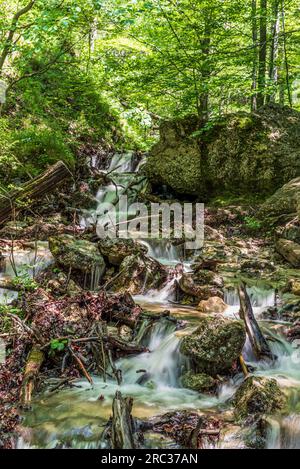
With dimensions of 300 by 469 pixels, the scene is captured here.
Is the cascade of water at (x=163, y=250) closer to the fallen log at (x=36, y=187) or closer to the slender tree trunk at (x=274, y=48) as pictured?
the fallen log at (x=36, y=187)

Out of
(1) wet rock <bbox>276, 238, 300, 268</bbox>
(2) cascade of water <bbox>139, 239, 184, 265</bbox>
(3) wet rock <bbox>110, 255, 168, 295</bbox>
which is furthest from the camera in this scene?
(2) cascade of water <bbox>139, 239, 184, 265</bbox>

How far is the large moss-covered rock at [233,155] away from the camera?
10641mm

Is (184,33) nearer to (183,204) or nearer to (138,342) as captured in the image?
(183,204)

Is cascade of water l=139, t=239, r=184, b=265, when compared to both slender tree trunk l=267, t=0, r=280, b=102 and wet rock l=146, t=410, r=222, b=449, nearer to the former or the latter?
wet rock l=146, t=410, r=222, b=449

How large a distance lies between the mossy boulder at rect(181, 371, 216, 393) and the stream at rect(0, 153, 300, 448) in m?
0.07

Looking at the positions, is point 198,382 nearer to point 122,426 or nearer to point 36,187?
point 122,426

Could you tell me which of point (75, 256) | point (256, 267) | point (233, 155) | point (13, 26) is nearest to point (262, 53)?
point (233, 155)

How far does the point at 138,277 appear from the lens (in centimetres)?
696

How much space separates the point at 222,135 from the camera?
36.3 ft

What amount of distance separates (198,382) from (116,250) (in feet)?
10.7

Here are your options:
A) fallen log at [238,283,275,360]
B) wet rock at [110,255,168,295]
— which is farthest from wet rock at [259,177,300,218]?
fallen log at [238,283,275,360]

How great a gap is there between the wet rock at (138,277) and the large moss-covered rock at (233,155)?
191 inches

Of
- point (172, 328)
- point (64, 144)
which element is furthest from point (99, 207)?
point (172, 328)

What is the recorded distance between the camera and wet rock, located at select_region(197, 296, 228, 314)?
19.9ft
